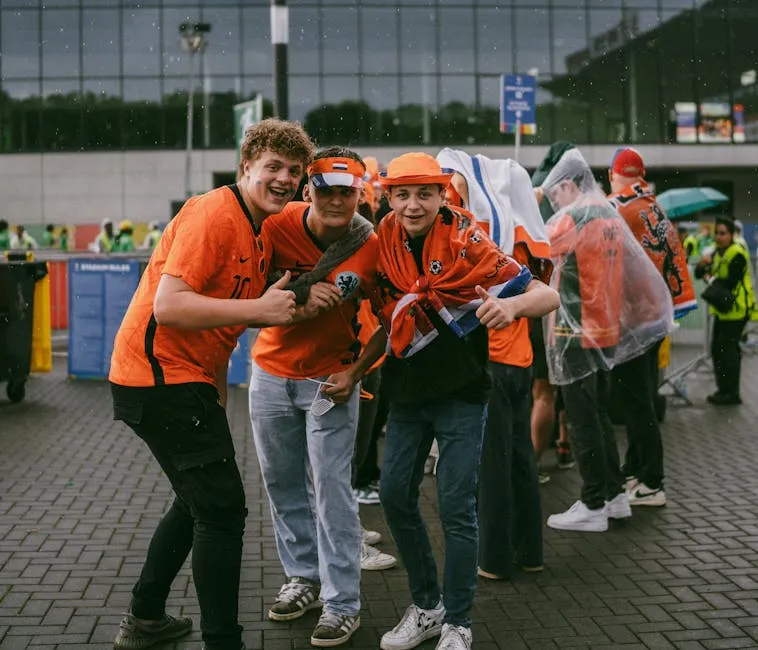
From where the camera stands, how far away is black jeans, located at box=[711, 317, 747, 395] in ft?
35.5

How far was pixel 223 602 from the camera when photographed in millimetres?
3619

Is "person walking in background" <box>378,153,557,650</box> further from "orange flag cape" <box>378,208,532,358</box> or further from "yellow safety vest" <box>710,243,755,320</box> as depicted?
"yellow safety vest" <box>710,243,755,320</box>

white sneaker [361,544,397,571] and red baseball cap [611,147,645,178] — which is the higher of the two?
red baseball cap [611,147,645,178]

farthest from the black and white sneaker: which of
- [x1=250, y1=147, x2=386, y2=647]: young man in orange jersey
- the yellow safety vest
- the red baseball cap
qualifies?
the yellow safety vest

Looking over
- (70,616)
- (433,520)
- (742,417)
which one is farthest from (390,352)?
(742,417)

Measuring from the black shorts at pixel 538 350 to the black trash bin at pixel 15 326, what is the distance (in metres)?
5.79

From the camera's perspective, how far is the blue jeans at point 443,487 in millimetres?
3994

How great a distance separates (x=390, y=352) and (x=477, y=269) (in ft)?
1.70

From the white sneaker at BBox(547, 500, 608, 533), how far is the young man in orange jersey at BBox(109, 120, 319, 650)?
2.82 meters

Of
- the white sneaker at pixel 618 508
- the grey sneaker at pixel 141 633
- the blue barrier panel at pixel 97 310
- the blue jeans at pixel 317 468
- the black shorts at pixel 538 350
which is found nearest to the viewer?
the grey sneaker at pixel 141 633

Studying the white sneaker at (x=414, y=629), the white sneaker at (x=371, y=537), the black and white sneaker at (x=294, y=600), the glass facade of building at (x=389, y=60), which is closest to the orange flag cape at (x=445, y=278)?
the white sneaker at (x=414, y=629)

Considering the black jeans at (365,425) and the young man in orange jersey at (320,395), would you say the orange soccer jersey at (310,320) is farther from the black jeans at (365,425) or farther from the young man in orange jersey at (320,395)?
the black jeans at (365,425)

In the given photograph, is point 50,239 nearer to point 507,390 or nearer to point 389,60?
point 389,60

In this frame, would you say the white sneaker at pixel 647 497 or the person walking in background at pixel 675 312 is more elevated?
the person walking in background at pixel 675 312
